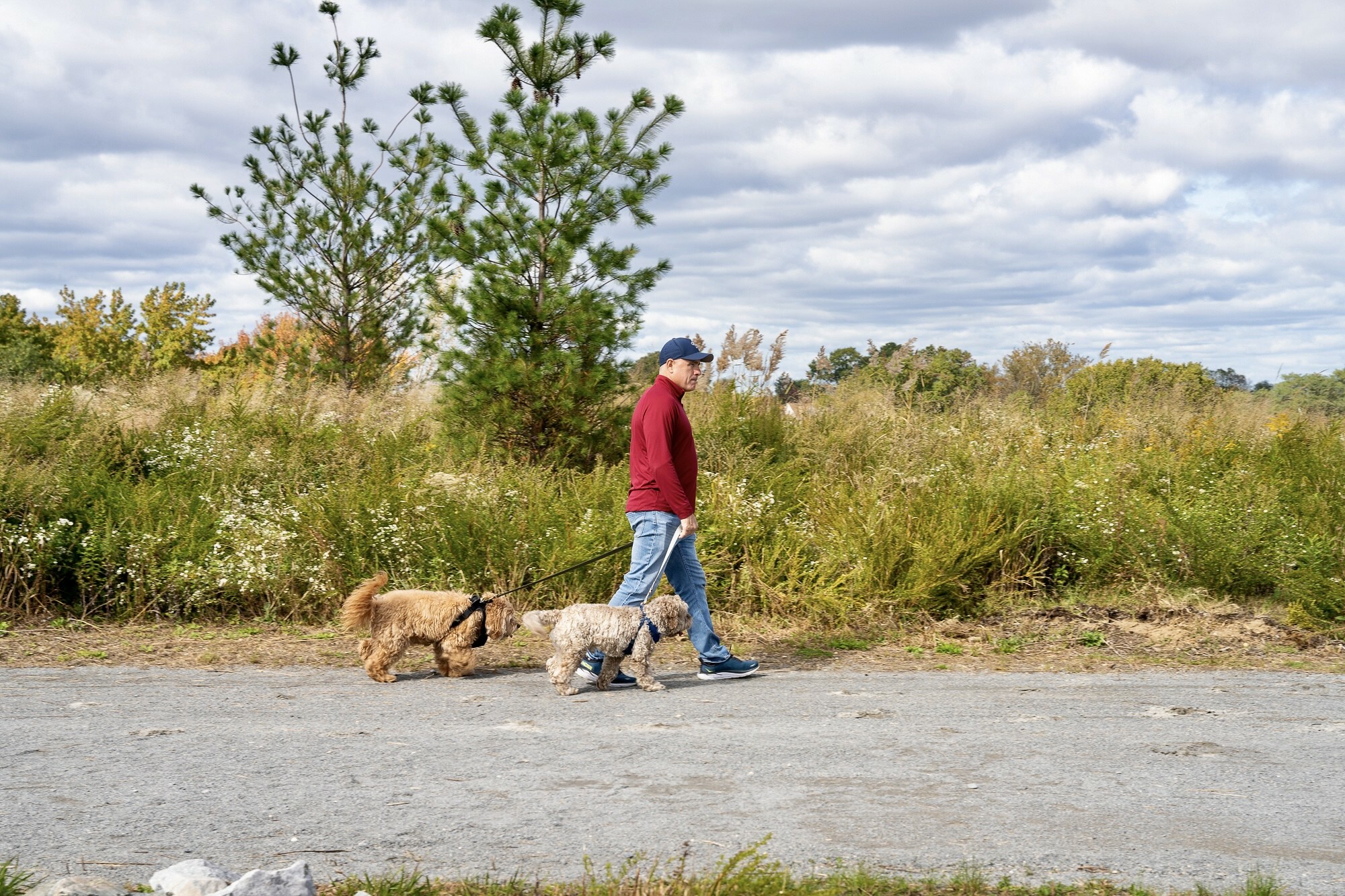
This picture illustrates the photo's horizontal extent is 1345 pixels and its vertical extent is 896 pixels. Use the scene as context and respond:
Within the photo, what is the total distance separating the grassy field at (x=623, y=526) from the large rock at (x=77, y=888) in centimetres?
578

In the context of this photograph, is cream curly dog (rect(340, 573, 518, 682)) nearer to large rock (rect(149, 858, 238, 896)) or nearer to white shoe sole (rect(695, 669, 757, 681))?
white shoe sole (rect(695, 669, 757, 681))

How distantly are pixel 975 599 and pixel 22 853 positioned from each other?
7730mm

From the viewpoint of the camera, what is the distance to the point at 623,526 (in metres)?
10.1

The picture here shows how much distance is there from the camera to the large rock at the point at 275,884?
354cm

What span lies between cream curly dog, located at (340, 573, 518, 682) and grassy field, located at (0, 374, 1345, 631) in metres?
2.03

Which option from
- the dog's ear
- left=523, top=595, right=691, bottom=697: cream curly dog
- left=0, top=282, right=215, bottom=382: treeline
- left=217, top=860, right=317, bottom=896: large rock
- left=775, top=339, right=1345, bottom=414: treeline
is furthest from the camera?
left=0, top=282, right=215, bottom=382: treeline

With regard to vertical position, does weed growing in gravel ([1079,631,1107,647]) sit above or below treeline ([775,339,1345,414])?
below

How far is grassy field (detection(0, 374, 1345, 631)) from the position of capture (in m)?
9.65

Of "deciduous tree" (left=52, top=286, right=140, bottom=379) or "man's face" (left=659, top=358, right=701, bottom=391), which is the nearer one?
"man's face" (left=659, top=358, right=701, bottom=391)

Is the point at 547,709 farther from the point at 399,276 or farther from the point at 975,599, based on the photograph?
the point at 399,276

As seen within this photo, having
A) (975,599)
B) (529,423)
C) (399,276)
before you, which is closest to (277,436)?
(529,423)

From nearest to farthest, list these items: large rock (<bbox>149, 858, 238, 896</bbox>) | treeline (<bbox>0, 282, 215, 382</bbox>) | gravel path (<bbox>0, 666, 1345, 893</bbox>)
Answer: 1. large rock (<bbox>149, 858, 238, 896</bbox>)
2. gravel path (<bbox>0, 666, 1345, 893</bbox>)
3. treeline (<bbox>0, 282, 215, 382</bbox>)

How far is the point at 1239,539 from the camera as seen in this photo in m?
9.97

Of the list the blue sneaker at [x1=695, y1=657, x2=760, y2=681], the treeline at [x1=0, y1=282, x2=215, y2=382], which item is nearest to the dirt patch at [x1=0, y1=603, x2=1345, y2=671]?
the blue sneaker at [x1=695, y1=657, x2=760, y2=681]
